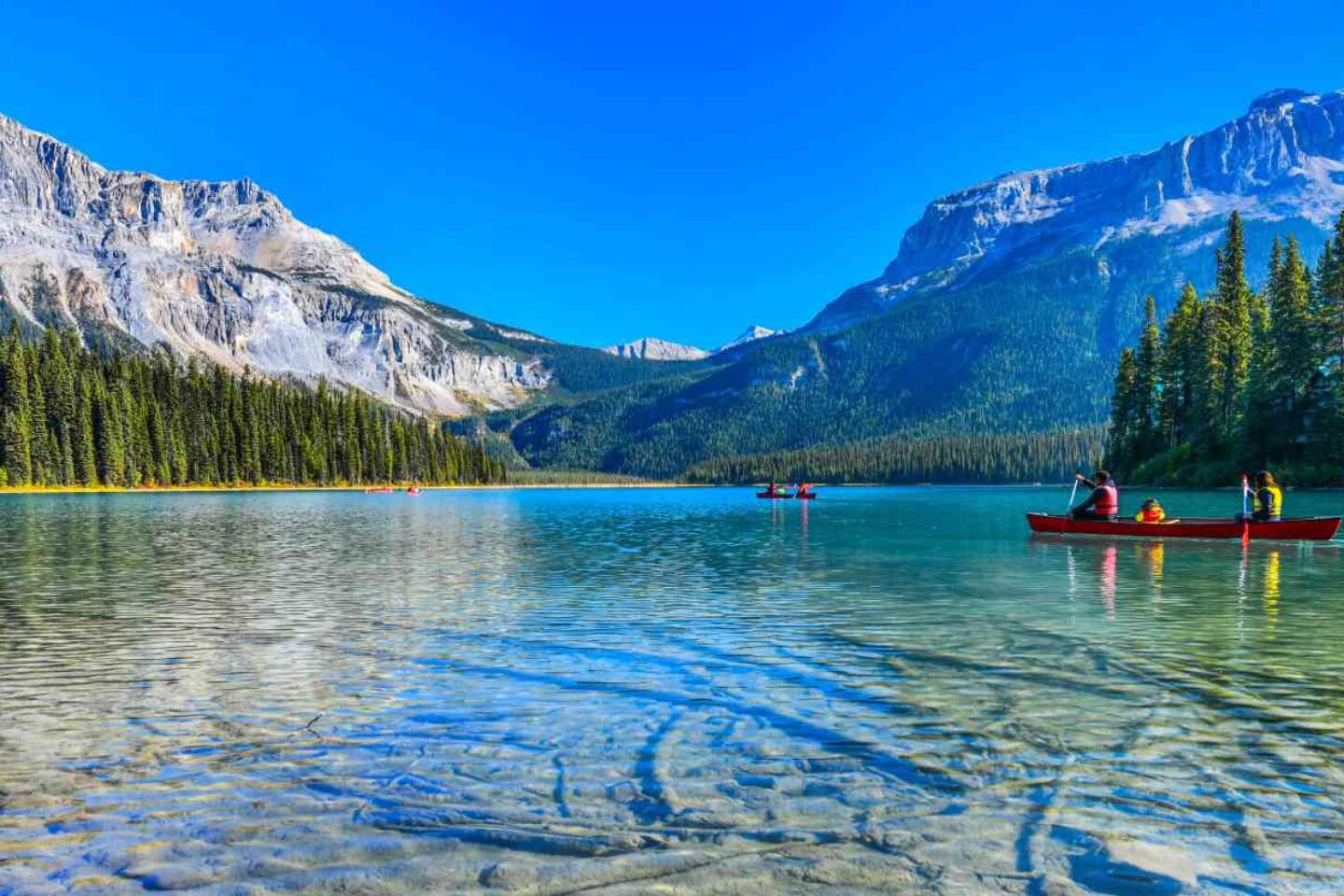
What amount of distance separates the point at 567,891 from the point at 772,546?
123ft

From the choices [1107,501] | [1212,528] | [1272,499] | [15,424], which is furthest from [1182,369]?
[15,424]

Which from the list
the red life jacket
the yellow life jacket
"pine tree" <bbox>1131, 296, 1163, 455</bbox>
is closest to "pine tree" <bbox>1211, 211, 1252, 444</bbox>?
"pine tree" <bbox>1131, 296, 1163, 455</bbox>

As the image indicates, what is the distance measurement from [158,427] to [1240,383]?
165461 millimetres

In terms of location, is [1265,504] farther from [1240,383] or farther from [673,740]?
[1240,383]

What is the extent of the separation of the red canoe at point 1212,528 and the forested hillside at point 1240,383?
52.0 metres

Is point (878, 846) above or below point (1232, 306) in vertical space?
below

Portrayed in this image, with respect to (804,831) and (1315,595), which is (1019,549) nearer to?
(1315,595)

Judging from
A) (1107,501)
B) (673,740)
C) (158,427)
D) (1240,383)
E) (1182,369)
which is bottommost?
(673,740)

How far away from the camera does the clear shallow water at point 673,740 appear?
7086mm

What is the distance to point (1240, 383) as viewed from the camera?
95000 mm

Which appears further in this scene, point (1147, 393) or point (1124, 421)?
point (1124, 421)

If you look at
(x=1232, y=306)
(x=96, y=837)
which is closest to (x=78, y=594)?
(x=96, y=837)

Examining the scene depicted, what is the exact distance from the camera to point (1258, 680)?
1371 centimetres

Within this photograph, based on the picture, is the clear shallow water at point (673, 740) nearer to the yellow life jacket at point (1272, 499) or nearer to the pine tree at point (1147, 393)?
the yellow life jacket at point (1272, 499)
